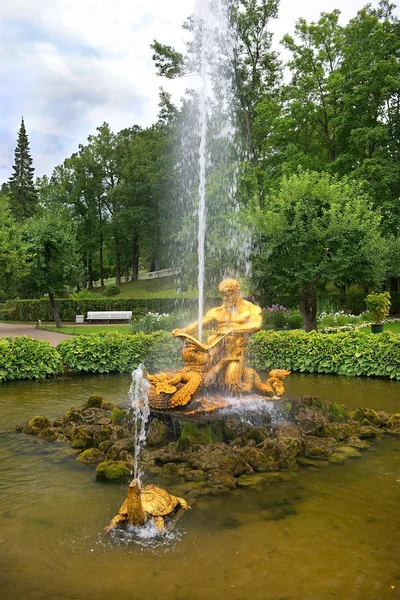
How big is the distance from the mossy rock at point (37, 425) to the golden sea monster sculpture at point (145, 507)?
3521 millimetres

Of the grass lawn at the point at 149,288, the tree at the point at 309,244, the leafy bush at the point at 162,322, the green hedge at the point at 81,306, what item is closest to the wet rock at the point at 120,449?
the leafy bush at the point at 162,322

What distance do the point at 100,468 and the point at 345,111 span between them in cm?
2959

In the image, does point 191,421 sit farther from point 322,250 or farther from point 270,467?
point 322,250

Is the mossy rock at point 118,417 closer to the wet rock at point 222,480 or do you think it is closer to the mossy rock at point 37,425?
the mossy rock at point 37,425

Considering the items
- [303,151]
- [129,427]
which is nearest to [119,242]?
[303,151]

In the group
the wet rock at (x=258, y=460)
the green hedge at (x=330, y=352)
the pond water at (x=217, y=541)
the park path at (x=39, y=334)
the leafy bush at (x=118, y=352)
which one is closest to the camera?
the pond water at (x=217, y=541)

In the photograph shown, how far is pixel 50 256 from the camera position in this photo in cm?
2433

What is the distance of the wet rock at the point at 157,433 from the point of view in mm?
7520

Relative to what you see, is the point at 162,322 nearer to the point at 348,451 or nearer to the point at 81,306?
the point at 348,451

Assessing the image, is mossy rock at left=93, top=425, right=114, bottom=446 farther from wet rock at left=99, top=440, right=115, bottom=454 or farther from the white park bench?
the white park bench

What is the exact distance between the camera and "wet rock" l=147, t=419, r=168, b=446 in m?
7.52

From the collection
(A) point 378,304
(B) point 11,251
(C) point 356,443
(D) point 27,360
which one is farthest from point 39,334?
(C) point 356,443

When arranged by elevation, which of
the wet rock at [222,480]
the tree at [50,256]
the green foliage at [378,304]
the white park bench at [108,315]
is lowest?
the wet rock at [222,480]

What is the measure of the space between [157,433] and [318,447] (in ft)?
7.63
